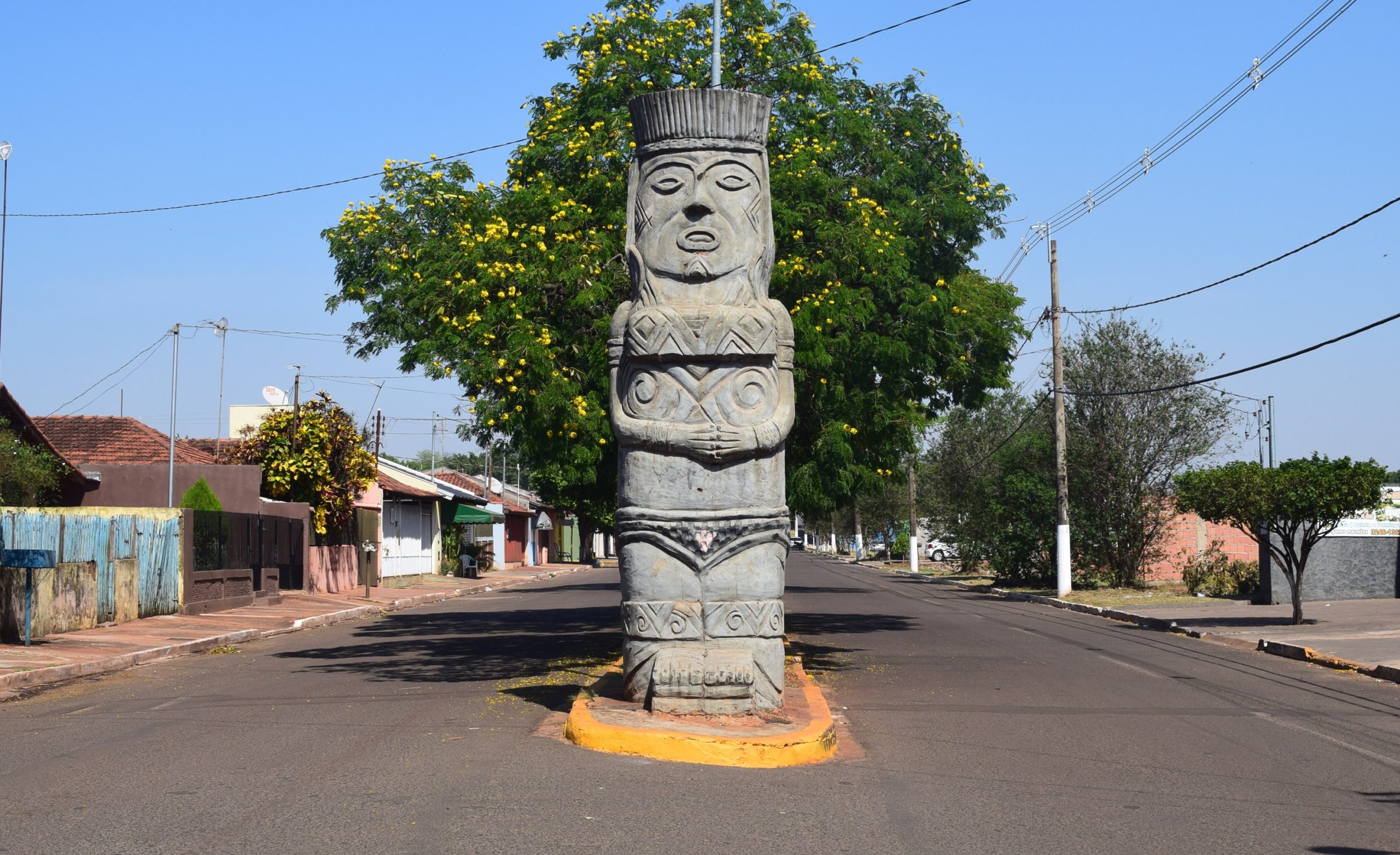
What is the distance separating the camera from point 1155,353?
31578 mm

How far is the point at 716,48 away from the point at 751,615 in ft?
25.9

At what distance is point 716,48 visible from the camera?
15.0m

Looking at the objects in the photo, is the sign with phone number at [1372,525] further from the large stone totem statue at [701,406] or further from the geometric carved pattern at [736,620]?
the geometric carved pattern at [736,620]

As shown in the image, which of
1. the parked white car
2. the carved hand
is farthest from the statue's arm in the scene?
the parked white car

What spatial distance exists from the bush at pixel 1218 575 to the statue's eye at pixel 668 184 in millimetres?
23236

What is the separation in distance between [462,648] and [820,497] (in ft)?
18.1

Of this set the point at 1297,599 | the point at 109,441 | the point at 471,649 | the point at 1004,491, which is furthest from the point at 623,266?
the point at 109,441

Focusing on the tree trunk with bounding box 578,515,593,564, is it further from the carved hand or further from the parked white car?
the carved hand

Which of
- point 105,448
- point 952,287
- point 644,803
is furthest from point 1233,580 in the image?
point 105,448

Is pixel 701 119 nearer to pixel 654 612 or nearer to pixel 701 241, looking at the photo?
pixel 701 241

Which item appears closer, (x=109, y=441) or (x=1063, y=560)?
(x=1063, y=560)

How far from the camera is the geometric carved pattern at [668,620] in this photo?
9.70 meters

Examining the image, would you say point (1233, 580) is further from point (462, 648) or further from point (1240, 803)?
point (1240, 803)

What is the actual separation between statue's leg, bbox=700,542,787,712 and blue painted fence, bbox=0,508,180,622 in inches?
508
